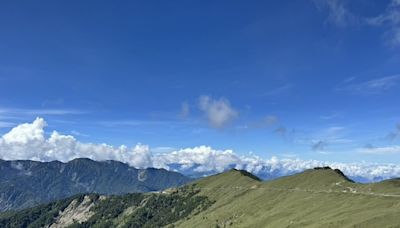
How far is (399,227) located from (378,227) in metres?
11.0

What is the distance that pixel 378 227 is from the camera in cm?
19988

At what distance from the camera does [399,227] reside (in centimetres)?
19100
